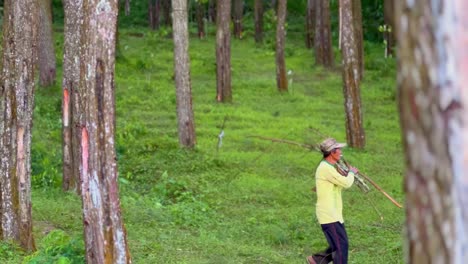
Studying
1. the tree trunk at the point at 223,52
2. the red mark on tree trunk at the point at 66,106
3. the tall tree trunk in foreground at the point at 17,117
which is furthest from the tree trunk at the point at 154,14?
the tall tree trunk in foreground at the point at 17,117

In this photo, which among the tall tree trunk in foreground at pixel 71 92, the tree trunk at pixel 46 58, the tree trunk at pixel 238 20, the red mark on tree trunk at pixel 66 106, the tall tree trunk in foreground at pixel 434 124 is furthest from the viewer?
the tree trunk at pixel 238 20

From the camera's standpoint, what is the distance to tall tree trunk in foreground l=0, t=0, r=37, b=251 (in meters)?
9.47

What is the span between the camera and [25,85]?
31.3 ft

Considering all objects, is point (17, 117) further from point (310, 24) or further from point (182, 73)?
point (310, 24)

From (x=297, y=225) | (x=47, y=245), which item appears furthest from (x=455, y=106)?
(x=297, y=225)

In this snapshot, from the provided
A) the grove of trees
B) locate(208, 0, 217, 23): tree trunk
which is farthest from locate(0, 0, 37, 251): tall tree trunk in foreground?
locate(208, 0, 217, 23): tree trunk

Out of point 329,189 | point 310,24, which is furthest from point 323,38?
point 329,189

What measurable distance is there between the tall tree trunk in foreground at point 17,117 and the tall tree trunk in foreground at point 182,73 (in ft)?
26.1

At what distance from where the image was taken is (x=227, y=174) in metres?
16.6

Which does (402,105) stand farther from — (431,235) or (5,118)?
(5,118)

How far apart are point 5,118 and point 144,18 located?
43.5 meters

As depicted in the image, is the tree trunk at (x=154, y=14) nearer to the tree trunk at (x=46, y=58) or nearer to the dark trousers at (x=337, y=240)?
the tree trunk at (x=46, y=58)

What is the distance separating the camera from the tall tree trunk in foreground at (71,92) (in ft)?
41.8

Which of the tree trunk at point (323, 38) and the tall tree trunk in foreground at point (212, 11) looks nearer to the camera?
the tree trunk at point (323, 38)
